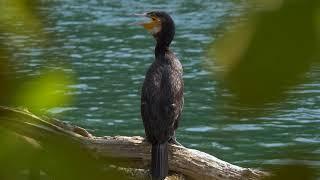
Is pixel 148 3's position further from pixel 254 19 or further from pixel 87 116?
pixel 254 19

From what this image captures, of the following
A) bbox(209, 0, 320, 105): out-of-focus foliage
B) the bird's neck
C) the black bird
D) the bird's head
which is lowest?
the black bird

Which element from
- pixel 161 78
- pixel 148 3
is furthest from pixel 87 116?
pixel 148 3

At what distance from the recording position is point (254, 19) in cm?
64

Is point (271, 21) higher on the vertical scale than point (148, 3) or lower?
higher

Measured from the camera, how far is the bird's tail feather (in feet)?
23.6

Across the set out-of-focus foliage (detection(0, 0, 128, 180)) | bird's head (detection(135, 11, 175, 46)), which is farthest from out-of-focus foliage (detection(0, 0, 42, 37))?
bird's head (detection(135, 11, 175, 46))

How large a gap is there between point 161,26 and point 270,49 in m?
7.83

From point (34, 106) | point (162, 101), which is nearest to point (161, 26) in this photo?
point (162, 101)

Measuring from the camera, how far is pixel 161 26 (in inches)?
332

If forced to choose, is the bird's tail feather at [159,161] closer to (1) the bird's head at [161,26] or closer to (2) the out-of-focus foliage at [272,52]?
(1) the bird's head at [161,26]

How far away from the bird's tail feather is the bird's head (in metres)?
1.28

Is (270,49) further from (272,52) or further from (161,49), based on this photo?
(161,49)

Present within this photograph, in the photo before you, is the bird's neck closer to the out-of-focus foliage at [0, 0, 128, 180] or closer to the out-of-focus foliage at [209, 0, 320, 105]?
the out-of-focus foliage at [0, 0, 128, 180]

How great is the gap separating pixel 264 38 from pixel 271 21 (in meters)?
0.01
